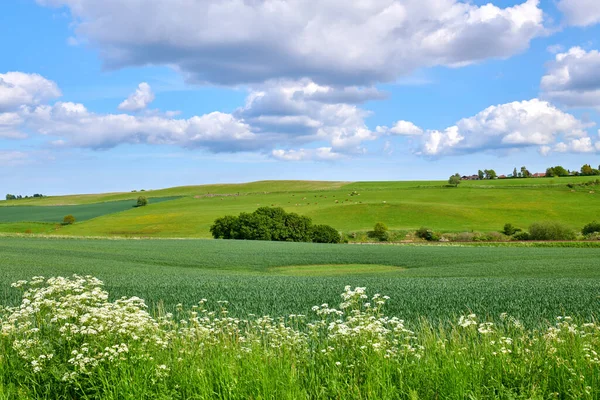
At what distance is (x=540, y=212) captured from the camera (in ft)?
315

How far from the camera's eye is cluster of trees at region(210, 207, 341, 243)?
242ft

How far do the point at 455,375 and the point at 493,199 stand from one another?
10993 centimetres

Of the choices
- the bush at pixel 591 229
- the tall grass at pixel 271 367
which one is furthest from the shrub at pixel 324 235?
the tall grass at pixel 271 367

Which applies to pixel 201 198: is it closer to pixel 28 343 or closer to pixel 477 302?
pixel 477 302

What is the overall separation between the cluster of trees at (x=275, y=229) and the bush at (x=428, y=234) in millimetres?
12205

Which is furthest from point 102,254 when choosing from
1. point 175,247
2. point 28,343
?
point 28,343

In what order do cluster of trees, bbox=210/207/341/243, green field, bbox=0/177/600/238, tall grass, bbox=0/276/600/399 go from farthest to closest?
green field, bbox=0/177/600/238, cluster of trees, bbox=210/207/341/243, tall grass, bbox=0/276/600/399

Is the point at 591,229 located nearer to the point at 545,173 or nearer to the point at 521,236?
the point at 521,236

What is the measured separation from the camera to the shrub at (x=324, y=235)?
73.7 meters

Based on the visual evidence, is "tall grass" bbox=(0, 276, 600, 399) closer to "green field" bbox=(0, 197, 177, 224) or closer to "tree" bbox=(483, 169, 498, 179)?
"green field" bbox=(0, 197, 177, 224)

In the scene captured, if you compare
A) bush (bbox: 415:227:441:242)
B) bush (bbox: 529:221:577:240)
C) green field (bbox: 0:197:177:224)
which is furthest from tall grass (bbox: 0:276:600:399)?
green field (bbox: 0:197:177:224)

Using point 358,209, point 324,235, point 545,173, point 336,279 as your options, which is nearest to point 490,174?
point 545,173

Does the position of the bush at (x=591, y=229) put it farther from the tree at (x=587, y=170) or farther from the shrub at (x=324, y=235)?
the tree at (x=587, y=170)

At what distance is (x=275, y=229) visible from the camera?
73812 mm
